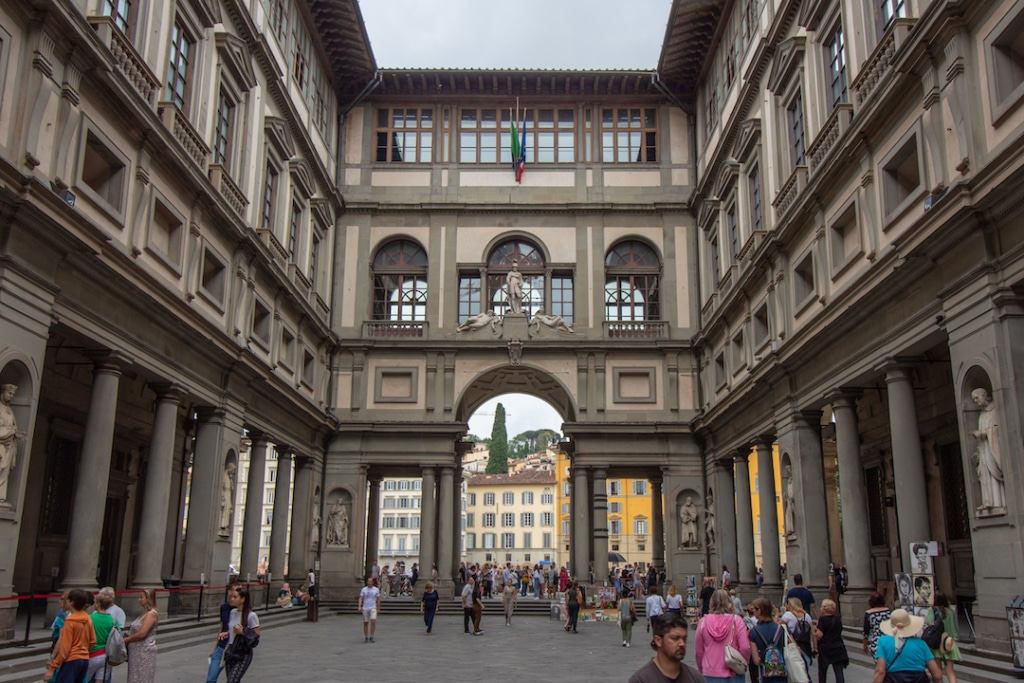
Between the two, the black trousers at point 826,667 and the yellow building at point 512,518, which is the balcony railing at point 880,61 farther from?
the yellow building at point 512,518

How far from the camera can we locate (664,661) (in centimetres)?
536

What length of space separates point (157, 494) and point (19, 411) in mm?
6522

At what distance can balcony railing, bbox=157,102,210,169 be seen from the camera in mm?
Answer: 20453

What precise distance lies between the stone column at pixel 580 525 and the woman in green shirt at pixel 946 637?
20.6m

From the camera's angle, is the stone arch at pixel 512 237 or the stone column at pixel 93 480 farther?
the stone arch at pixel 512 237

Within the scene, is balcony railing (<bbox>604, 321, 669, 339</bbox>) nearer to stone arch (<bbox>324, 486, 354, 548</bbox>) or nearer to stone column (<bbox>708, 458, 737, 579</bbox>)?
stone column (<bbox>708, 458, 737, 579</bbox>)

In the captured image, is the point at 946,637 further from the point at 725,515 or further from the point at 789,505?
the point at 725,515

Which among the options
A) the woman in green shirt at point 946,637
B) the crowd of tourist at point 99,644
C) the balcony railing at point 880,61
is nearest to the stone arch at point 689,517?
the balcony railing at point 880,61

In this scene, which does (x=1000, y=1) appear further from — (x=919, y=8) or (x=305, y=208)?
(x=305, y=208)

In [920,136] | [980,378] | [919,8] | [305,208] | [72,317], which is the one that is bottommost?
[980,378]

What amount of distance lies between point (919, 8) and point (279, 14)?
2077 centimetres

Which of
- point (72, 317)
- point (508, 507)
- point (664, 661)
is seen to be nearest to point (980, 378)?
point (664, 661)

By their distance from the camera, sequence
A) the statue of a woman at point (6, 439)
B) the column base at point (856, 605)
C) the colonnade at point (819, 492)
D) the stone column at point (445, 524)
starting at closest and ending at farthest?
the statue of a woman at point (6, 439) < the colonnade at point (819, 492) < the column base at point (856, 605) < the stone column at point (445, 524)

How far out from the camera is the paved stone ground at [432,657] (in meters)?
15.5
